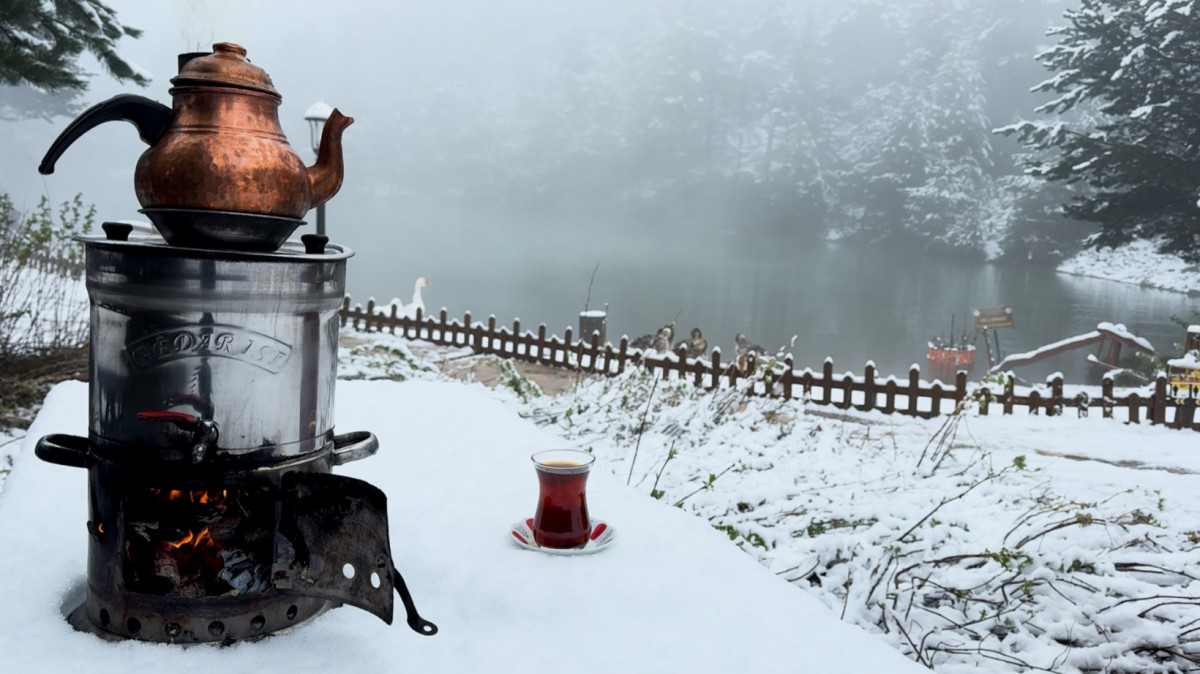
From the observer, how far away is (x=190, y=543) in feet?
5.84

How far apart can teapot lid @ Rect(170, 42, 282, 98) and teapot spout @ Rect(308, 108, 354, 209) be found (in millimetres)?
253

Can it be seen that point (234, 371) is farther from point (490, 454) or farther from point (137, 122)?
point (490, 454)

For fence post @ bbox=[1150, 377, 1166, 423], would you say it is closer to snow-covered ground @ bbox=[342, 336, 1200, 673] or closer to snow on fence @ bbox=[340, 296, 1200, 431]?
snow on fence @ bbox=[340, 296, 1200, 431]

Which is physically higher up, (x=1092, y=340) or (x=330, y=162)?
(x=330, y=162)

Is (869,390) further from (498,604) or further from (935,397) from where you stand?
(498,604)

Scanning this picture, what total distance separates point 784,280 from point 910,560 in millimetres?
71372

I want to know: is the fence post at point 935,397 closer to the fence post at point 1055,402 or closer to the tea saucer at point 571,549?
the fence post at point 1055,402

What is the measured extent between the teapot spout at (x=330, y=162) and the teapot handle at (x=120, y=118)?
14.6 inches

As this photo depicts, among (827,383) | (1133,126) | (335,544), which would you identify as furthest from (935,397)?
(335,544)

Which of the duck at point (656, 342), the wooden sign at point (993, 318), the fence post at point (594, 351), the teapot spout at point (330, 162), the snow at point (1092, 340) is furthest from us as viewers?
the wooden sign at point (993, 318)

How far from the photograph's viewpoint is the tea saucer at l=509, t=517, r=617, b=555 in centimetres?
240

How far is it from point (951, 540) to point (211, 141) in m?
3.17

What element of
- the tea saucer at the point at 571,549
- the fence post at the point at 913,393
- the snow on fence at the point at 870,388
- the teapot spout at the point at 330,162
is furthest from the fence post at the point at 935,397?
the teapot spout at the point at 330,162

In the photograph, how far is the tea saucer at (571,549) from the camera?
240 cm
